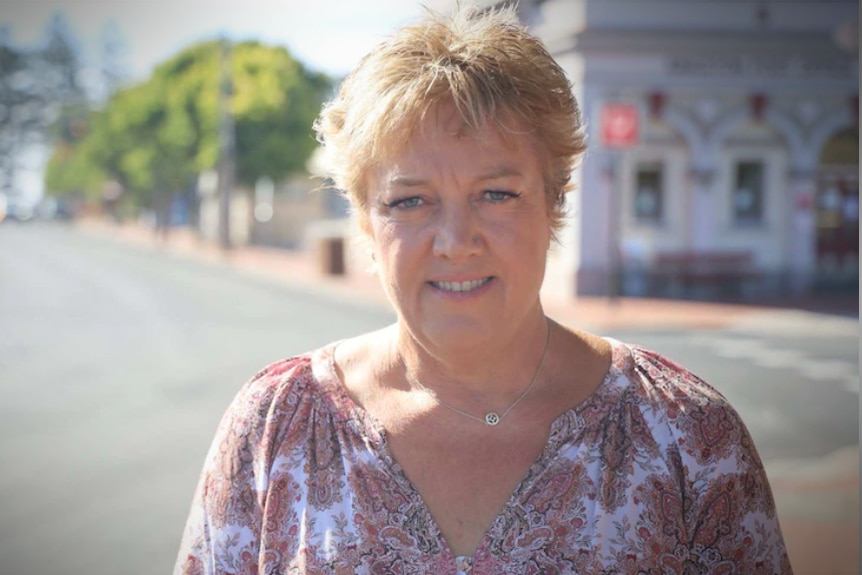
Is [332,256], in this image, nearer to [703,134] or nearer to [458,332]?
[703,134]

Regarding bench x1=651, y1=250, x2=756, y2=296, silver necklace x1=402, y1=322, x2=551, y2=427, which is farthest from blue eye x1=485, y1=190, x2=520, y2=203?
bench x1=651, y1=250, x2=756, y2=296

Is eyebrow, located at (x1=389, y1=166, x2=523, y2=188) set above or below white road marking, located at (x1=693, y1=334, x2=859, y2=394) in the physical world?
above

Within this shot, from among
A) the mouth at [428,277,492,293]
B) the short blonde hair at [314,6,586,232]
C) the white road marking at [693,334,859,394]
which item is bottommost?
the white road marking at [693,334,859,394]

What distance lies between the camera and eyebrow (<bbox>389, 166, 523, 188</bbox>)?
1.83m

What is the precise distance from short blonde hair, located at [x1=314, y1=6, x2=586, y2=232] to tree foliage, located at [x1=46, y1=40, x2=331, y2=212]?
31116mm

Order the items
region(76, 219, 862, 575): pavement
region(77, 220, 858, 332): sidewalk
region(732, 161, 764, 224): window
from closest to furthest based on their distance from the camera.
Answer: region(76, 219, 862, 575): pavement, region(77, 220, 858, 332): sidewalk, region(732, 161, 764, 224): window

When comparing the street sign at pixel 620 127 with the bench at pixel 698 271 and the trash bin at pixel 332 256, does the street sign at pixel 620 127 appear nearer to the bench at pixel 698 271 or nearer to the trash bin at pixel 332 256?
the bench at pixel 698 271

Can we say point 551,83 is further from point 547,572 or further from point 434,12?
point 547,572

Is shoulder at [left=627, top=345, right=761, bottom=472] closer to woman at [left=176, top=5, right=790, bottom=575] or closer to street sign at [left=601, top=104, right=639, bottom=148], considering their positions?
woman at [left=176, top=5, right=790, bottom=575]

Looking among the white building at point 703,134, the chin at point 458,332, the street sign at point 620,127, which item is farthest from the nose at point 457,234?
the white building at point 703,134

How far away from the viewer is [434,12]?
1.97 metres

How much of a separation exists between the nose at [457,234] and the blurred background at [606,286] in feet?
1.19

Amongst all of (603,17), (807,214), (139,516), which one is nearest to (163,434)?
(139,516)

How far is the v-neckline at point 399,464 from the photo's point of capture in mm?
1820
